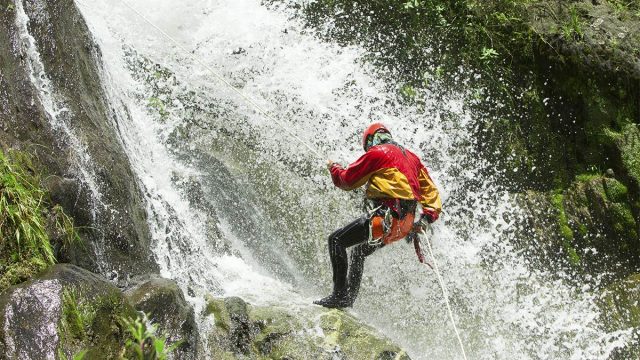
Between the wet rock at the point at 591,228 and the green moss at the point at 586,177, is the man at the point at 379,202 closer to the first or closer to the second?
the wet rock at the point at 591,228

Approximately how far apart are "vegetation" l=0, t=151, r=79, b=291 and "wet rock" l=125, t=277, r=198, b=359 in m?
0.73

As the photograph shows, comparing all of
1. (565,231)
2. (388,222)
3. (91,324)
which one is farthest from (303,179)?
(91,324)

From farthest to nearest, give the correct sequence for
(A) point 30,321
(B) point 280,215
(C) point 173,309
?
(B) point 280,215, (C) point 173,309, (A) point 30,321

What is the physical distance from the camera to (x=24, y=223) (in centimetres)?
479

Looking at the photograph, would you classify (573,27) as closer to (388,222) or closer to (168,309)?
(388,222)

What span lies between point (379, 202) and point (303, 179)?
321 cm

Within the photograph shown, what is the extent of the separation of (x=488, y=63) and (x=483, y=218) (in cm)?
253

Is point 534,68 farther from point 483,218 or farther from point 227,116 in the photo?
point 227,116

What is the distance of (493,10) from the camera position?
10.3 metres

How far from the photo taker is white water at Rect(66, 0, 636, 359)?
8.27 meters

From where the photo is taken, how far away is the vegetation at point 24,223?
15.2ft

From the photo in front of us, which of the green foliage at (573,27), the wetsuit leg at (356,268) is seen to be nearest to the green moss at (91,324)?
the wetsuit leg at (356,268)

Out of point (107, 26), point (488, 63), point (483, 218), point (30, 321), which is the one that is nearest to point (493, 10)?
point (488, 63)

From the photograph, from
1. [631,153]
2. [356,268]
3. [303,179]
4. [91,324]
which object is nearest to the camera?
[91,324]
